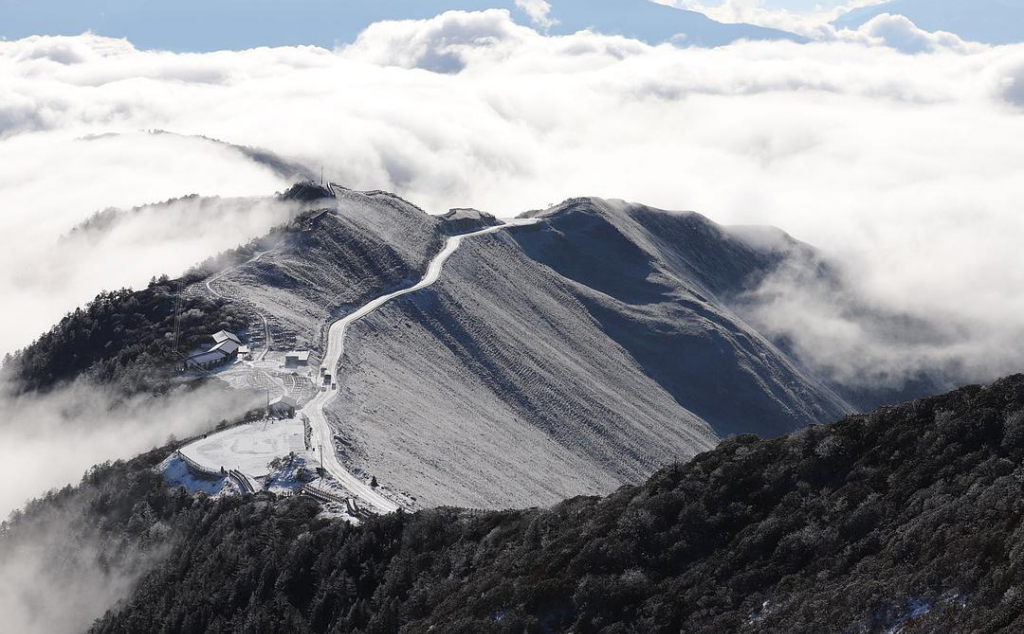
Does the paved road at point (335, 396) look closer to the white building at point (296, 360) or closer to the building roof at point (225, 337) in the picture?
the white building at point (296, 360)

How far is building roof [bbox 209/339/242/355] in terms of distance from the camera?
97.1 m

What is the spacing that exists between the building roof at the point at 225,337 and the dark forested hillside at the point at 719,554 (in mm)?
43883

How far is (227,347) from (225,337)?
7.94 feet

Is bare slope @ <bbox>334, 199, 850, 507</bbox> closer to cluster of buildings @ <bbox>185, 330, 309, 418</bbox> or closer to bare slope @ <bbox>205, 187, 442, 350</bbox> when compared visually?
bare slope @ <bbox>205, 187, 442, 350</bbox>

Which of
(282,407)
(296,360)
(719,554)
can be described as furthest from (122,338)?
(719,554)

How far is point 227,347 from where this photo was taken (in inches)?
3844

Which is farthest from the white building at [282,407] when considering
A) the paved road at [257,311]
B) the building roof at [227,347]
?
the building roof at [227,347]

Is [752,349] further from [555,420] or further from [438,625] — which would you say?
[438,625]

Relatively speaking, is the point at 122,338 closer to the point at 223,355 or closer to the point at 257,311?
the point at 257,311

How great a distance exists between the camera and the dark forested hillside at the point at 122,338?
320ft

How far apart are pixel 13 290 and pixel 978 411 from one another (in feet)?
602

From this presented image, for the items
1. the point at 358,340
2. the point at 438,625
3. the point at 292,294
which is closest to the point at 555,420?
the point at 358,340

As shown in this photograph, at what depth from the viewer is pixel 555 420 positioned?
11606 cm

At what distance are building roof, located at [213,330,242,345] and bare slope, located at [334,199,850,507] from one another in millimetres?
10432
